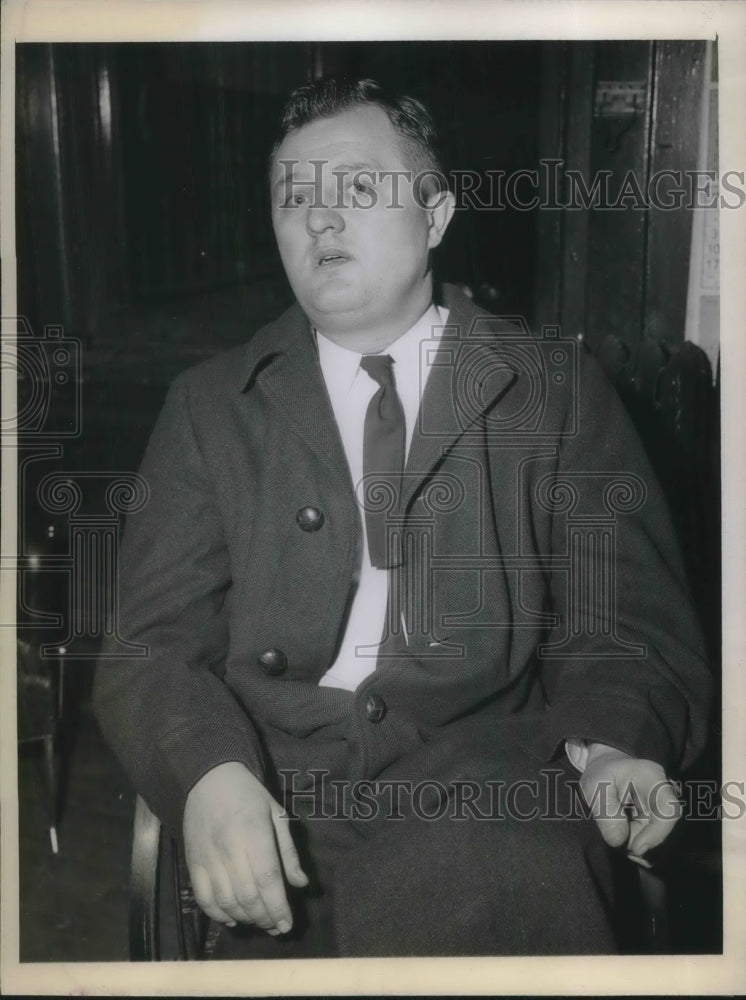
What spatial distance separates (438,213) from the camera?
1334mm

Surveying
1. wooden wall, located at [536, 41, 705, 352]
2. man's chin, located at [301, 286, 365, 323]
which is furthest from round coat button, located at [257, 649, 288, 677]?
wooden wall, located at [536, 41, 705, 352]

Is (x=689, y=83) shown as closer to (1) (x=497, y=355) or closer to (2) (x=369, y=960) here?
(1) (x=497, y=355)

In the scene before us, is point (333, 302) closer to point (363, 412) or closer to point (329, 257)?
point (329, 257)

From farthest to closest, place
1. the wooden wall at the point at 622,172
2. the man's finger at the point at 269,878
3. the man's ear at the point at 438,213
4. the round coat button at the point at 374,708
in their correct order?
the wooden wall at the point at 622,172, the man's ear at the point at 438,213, the round coat button at the point at 374,708, the man's finger at the point at 269,878

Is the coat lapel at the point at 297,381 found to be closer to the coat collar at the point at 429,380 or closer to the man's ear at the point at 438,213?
the coat collar at the point at 429,380

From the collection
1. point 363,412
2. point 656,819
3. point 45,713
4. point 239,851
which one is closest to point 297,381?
point 363,412

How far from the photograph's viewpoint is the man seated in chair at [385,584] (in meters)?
1.18

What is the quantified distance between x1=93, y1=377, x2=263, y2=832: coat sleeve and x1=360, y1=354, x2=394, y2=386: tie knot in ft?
0.88

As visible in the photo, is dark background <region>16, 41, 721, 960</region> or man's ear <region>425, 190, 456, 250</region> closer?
man's ear <region>425, 190, 456, 250</region>

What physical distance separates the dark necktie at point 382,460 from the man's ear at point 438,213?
20cm

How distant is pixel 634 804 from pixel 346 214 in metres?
0.85

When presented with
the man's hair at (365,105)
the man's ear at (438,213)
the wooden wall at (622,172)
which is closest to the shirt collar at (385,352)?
the man's ear at (438,213)

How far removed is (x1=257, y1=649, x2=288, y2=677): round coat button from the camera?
1.24 m

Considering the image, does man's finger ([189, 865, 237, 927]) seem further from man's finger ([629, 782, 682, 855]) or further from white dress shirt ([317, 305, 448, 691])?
man's finger ([629, 782, 682, 855])
